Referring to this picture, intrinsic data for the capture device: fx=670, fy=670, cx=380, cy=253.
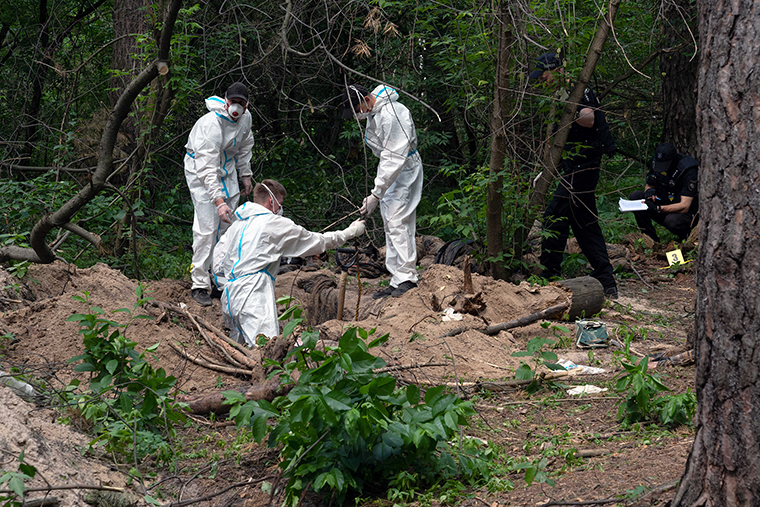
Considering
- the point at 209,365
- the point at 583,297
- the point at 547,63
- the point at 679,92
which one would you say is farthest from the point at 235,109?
the point at 679,92

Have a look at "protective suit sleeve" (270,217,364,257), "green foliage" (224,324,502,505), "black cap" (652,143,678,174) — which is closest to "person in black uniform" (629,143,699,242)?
"black cap" (652,143,678,174)

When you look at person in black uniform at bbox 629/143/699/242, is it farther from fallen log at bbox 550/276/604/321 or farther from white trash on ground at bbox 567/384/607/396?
white trash on ground at bbox 567/384/607/396

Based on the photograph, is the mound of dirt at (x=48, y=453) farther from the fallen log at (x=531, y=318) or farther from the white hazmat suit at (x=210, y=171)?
the white hazmat suit at (x=210, y=171)

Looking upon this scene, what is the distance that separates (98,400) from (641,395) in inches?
108

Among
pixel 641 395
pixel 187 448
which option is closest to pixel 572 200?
pixel 641 395

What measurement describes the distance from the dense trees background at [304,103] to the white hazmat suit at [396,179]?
32 cm

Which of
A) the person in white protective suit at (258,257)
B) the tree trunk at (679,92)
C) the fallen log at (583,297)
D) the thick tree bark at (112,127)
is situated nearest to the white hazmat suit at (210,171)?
the person in white protective suit at (258,257)

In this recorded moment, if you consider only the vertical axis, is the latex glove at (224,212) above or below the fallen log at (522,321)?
above

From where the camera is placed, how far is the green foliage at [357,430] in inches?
102

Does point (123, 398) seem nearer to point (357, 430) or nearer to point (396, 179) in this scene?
point (357, 430)

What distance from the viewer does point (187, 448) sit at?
12.0ft

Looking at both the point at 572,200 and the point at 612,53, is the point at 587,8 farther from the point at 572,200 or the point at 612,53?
the point at 572,200

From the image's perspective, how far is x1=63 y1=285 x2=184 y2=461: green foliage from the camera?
11.2ft

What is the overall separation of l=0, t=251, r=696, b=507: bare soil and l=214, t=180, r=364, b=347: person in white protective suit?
18.2 inches
